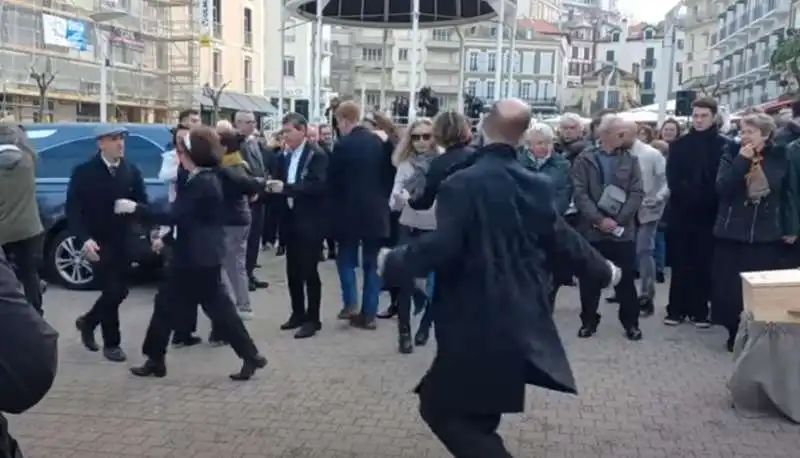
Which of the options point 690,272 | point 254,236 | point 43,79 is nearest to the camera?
point 690,272

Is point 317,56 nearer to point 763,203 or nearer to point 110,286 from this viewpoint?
point 110,286

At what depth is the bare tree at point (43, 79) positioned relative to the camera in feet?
109

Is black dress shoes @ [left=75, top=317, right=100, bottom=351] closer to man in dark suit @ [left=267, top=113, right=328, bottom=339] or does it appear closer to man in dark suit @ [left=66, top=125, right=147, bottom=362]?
man in dark suit @ [left=66, top=125, right=147, bottom=362]

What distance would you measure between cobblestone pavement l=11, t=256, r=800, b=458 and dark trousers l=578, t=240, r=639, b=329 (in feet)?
0.90

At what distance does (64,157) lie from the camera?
9977 millimetres

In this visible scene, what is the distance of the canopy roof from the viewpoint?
2019 centimetres

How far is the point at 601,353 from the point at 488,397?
155 inches

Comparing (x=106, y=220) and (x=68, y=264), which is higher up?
(x=106, y=220)

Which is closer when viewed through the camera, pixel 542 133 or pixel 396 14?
pixel 542 133

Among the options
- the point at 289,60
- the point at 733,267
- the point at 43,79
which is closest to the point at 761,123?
the point at 733,267

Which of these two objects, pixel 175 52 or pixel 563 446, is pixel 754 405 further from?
pixel 175 52

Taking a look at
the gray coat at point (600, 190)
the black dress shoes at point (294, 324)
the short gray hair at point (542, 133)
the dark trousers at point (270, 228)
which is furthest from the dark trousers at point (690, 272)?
the dark trousers at point (270, 228)

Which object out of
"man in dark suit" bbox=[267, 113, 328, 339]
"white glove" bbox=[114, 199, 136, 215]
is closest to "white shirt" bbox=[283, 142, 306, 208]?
"man in dark suit" bbox=[267, 113, 328, 339]

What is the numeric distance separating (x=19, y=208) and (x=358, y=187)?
2.75 meters
